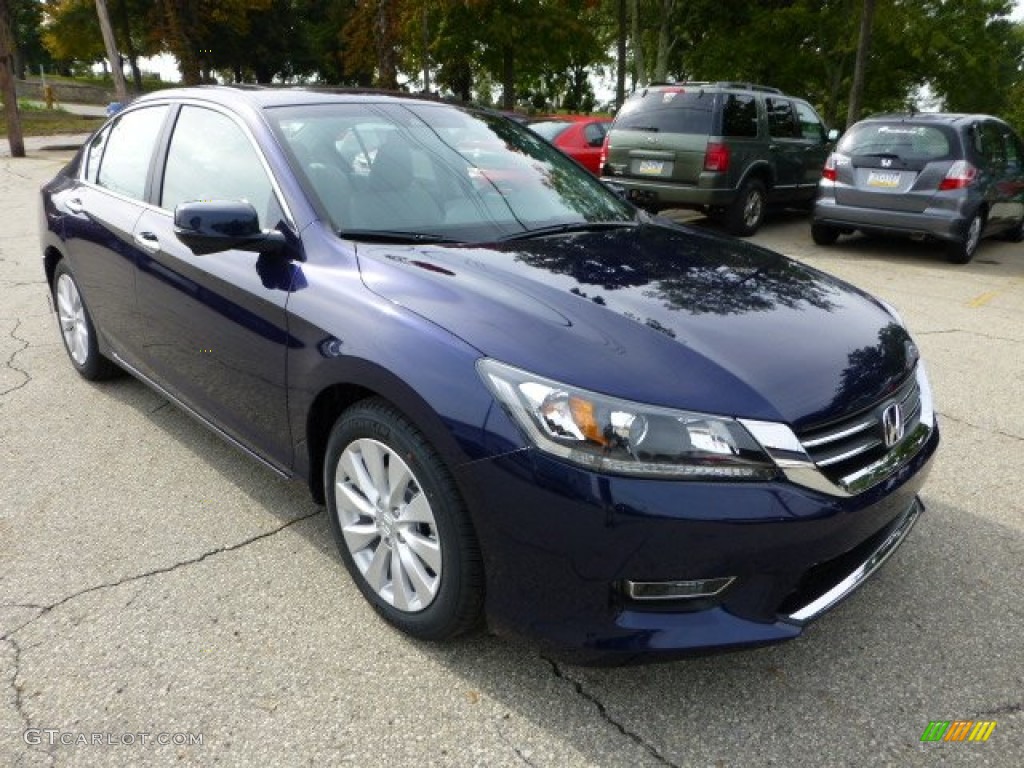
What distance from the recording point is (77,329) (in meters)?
4.51

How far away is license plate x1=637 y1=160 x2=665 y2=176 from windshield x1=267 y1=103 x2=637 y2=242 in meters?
6.48

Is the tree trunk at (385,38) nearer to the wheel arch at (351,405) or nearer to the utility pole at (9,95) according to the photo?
the utility pole at (9,95)

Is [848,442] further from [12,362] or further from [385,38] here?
[385,38]

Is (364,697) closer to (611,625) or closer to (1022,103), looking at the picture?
(611,625)

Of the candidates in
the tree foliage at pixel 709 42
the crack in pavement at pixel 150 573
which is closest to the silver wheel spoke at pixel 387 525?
the crack in pavement at pixel 150 573

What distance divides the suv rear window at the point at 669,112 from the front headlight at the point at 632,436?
8421 millimetres

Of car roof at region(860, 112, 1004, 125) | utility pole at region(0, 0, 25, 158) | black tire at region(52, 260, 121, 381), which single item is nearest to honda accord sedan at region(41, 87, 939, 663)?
black tire at region(52, 260, 121, 381)

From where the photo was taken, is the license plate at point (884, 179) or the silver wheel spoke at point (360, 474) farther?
Answer: the license plate at point (884, 179)

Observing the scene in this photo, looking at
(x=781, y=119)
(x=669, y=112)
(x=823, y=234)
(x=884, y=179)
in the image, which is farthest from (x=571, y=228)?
(x=781, y=119)

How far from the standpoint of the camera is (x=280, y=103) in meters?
3.17

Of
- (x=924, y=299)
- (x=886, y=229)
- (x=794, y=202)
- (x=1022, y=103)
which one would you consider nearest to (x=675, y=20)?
(x=794, y=202)

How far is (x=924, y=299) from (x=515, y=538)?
21.4ft

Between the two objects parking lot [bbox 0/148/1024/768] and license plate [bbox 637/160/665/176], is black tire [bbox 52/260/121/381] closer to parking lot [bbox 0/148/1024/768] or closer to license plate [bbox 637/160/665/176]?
parking lot [bbox 0/148/1024/768]

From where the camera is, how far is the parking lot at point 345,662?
2.10 meters
